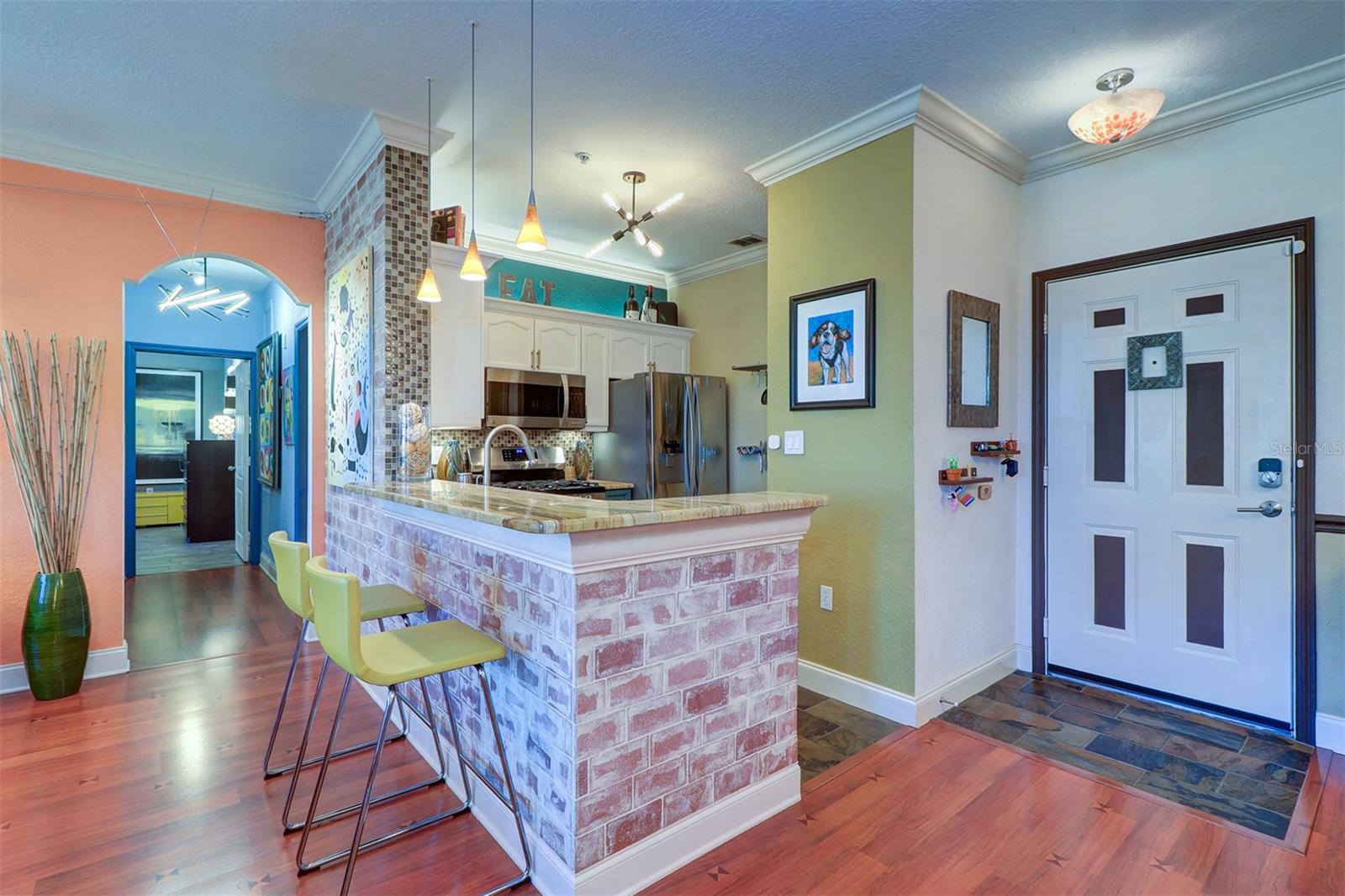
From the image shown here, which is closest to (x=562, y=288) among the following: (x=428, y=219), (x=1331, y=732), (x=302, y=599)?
(x=428, y=219)

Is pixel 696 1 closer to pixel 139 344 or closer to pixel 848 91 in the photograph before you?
pixel 848 91

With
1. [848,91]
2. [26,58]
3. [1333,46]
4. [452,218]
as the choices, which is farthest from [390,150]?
[1333,46]

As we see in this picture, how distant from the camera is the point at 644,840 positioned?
175cm

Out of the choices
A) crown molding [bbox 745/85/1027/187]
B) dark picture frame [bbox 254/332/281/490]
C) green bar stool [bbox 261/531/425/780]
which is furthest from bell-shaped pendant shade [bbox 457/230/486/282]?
dark picture frame [bbox 254/332/281/490]

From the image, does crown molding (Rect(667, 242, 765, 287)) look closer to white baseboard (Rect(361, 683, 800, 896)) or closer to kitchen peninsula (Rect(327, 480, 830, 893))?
kitchen peninsula (Rect(327, 480, 830, 893))

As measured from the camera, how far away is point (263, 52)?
2441 millimetres

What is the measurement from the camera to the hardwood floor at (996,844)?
175cm

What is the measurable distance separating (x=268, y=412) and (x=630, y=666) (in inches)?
210

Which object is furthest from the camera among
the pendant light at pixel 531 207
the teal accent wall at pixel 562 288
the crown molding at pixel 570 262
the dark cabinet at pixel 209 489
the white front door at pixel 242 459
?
the dark cabinet at pixel 209 489

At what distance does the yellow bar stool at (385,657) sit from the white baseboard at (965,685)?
180cm

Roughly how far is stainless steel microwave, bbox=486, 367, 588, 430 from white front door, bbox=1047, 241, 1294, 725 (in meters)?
3.12

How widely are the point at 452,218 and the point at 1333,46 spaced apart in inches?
151

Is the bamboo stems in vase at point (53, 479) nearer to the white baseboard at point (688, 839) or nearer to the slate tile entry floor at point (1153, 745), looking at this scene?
the white baseboard at point (688, 839)

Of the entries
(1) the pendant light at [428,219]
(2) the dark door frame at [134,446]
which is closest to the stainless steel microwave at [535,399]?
(1) the pendant light at [428,219]
